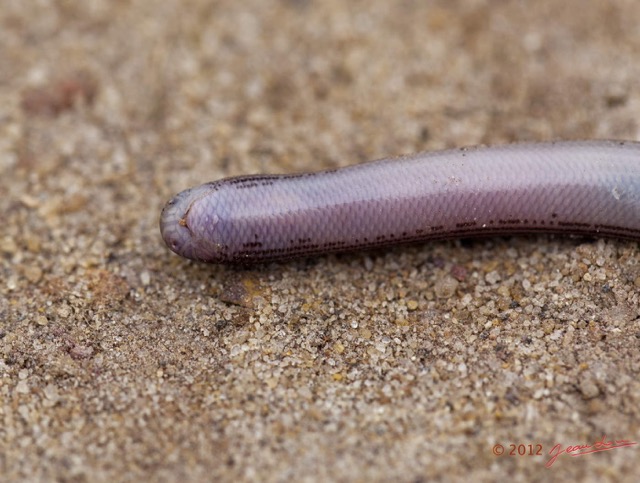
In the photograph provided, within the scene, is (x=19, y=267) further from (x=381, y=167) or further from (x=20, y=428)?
(x=381, y=167)
